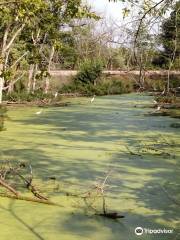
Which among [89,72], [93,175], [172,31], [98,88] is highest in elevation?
[172,31]

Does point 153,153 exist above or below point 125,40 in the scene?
below

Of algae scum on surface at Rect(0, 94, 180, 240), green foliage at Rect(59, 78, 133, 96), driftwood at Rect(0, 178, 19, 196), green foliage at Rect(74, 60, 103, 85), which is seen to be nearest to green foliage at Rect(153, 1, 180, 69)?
algae scum on surface at Rect(0, 94, 180, 240)

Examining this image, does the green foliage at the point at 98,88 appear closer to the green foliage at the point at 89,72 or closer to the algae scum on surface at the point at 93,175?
the green foliage at the point at 89,72

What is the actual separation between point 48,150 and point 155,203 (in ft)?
12.6

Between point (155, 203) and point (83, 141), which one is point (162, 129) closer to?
point (83, 141)

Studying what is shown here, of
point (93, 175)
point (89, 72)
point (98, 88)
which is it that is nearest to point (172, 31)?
point (93, 175)

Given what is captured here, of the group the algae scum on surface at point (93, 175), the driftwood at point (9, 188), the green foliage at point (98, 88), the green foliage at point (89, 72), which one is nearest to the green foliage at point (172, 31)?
the algae scum on surface at point (93, 175)

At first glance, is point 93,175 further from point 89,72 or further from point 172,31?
point 89,72

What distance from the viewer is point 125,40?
13.1 feet

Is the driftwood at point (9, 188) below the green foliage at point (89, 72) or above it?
below

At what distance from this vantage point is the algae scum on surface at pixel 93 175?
5.21m

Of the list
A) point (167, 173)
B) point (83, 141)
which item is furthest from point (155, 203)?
point (83, 141)

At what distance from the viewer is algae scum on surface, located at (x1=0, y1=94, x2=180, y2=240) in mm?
5211

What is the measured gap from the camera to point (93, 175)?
24.4 ft
